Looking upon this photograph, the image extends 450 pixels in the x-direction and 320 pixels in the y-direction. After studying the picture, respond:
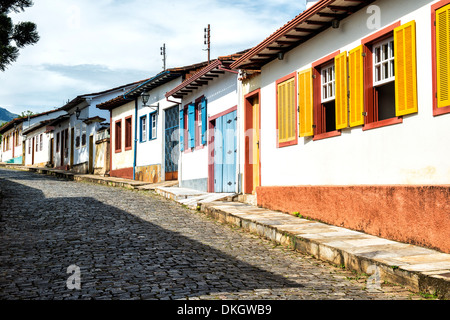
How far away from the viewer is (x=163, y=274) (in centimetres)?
578

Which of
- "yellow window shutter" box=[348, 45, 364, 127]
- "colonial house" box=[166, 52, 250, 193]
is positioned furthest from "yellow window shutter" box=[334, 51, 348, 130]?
"colonial house" box=[166, 52, 250, 193]

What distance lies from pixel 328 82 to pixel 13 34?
52.5ft

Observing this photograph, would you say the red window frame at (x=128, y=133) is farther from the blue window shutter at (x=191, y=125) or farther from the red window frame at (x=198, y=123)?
the red window frame at (x=198, y=123)

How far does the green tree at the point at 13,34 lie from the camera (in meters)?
20.2

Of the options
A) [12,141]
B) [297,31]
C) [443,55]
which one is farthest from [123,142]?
[12,141]

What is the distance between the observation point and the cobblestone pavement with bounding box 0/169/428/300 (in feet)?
16.5

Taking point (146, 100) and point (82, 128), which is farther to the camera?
point (82, 128)

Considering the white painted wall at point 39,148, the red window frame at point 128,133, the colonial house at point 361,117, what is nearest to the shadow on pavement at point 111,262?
the colonial house at point 361,117

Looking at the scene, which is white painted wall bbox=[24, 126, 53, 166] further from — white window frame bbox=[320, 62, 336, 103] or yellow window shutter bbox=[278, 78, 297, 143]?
white window frame bbox=[320, 62, 336, 103]

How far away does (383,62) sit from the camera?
7676 millimetres

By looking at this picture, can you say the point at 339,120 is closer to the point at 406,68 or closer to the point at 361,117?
the point at 361,117

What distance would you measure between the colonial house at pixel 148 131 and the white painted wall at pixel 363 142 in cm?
753

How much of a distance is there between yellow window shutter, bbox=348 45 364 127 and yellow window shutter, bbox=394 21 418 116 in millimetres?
900

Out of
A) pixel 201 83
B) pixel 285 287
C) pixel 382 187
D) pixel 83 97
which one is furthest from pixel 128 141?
pixel 285 287
